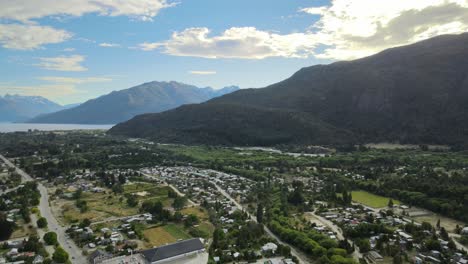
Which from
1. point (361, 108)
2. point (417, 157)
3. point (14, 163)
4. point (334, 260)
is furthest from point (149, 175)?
point (361, 108)

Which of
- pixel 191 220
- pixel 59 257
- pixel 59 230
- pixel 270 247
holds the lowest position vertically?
pixel 270 247

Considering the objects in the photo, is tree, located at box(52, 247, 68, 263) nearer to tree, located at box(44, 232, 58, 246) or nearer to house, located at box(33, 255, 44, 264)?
house, located at box(33, 255, 44, 264)

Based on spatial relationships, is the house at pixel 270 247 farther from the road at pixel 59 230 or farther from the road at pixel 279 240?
the road at pixel 59 230

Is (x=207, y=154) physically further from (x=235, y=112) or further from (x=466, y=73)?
(x=466, y=73)

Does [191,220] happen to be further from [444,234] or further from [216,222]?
[444,234]

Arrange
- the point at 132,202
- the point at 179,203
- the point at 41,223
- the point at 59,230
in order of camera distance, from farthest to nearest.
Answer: the point at 132,202 → the point at 179,203 → the point at 41,223 → the point at 59,230

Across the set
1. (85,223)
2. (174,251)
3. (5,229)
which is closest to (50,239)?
(85,223)

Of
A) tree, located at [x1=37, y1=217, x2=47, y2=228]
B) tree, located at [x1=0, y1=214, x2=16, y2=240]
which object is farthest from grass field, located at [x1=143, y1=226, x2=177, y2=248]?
tree, located at [x1=0, y1=214, x2=16, y2=240]
